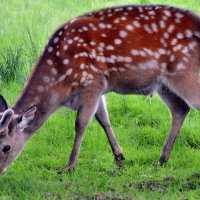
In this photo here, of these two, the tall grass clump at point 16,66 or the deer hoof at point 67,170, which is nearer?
the deer hoof at point 67,170

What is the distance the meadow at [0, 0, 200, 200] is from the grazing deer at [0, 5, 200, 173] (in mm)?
374

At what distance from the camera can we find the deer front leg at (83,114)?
21.8 ft

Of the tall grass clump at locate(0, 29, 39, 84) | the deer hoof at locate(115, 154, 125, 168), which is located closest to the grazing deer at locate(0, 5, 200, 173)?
the deer hoof at locate(115, 154, 125, 168)

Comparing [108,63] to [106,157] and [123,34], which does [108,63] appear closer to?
[123,34]

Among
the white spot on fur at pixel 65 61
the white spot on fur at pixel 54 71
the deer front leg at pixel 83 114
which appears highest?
the white spot on fur at pixel 65 61

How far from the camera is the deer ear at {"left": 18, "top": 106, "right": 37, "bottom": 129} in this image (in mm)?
6254

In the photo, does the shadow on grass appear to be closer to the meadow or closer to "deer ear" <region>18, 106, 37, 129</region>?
the meadow

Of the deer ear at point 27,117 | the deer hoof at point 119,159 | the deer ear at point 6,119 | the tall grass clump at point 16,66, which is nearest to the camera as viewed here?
the deer ear at point 6,119

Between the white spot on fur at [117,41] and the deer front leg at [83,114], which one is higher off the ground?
the white spot on fur at [117,41]

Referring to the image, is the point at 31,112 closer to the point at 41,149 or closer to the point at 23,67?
the point at 41,149

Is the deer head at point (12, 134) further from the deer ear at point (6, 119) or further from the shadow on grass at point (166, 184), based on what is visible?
the shadow on grass at point (166, 184)

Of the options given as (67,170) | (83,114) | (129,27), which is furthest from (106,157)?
(129,27)

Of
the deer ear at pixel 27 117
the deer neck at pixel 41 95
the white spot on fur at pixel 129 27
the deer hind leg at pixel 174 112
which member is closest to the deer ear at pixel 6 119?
the deer ear at pixel 27 117

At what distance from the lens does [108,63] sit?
6.67 metres
